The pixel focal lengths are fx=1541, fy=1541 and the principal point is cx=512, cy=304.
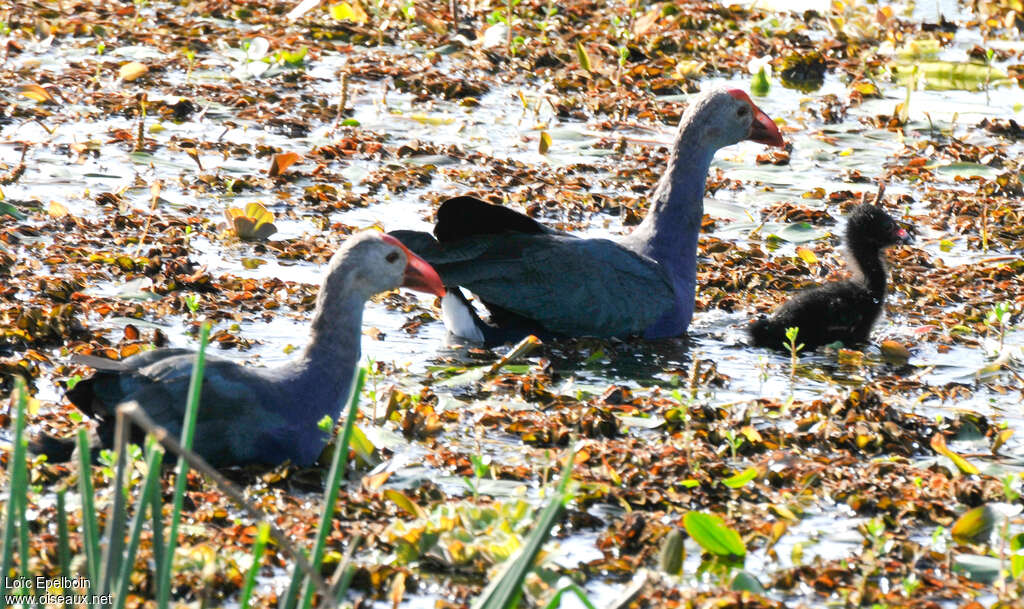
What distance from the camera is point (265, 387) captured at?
4895mm

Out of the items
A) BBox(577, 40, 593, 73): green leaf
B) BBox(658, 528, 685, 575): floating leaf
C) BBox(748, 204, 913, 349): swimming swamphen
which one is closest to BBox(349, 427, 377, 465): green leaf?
BBox(658, 528, 685, 575): floating leaf

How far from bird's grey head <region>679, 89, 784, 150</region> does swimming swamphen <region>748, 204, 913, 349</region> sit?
649mm

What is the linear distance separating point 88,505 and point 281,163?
554cm

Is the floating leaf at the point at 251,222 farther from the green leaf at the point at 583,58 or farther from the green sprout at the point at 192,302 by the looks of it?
the green leaf at the point at 583,58

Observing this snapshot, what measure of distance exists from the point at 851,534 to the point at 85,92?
20.6ft

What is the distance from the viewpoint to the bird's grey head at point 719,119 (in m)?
6.90

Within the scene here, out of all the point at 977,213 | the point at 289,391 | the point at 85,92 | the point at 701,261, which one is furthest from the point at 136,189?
the point at 977,213

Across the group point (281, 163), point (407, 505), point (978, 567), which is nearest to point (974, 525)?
point (978, 567)

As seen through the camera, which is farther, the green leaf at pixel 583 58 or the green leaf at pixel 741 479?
the green leaf at pixel 583 58

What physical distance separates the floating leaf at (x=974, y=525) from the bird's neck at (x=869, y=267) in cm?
229

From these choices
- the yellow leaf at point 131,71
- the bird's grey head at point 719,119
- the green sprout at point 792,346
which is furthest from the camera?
the yellow leaf at point 131,71

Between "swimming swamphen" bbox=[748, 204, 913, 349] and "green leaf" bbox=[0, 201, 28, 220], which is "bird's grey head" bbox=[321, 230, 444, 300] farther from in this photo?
"green leaf" bbox=[0, 201, 28, 220]

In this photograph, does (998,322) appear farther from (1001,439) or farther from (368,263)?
(368,263)

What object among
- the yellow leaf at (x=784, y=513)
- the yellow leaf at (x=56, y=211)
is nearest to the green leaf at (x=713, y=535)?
the yellow leaf at (x=784, y=513)
